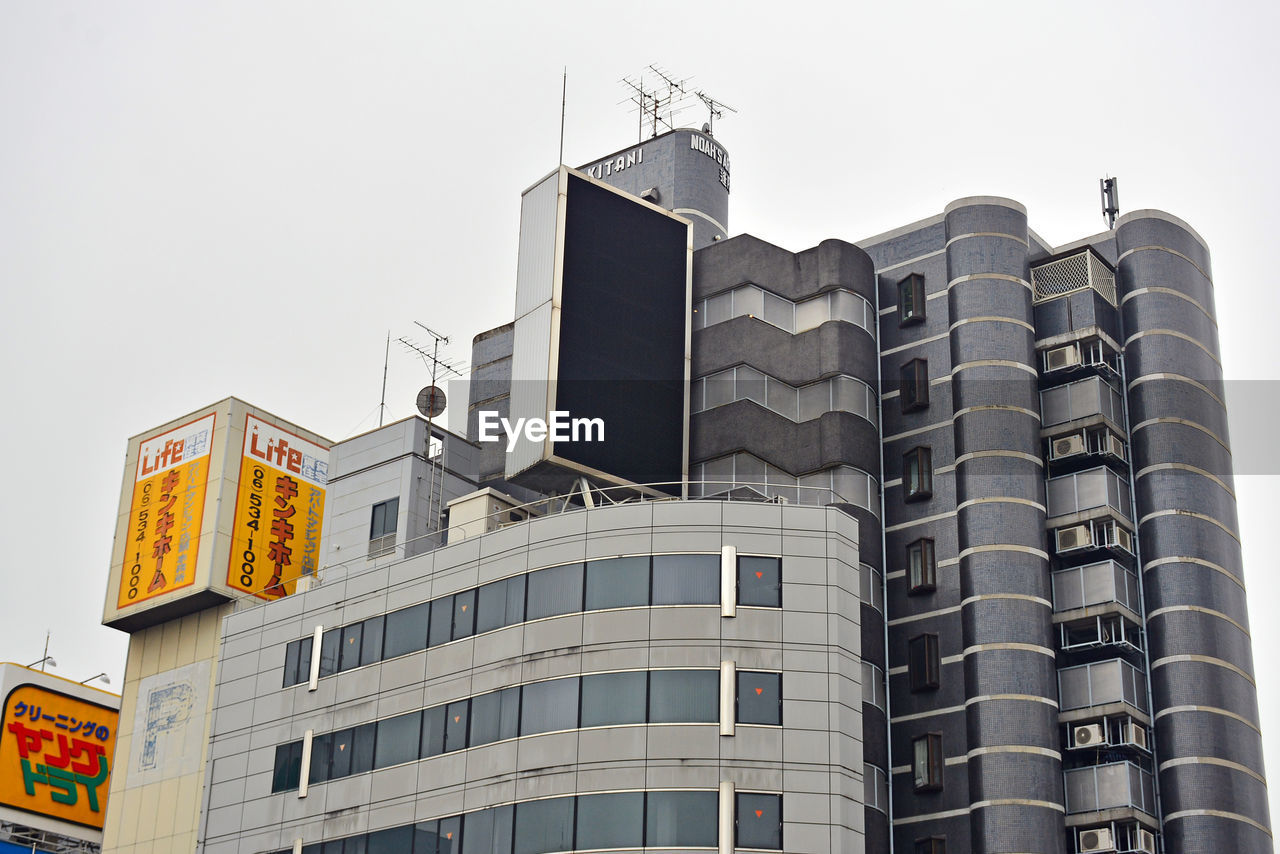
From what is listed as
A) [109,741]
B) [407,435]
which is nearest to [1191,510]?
[407,435]

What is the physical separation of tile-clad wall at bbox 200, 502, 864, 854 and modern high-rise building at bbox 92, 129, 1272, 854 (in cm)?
15

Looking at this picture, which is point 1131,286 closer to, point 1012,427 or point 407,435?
point 1012,427

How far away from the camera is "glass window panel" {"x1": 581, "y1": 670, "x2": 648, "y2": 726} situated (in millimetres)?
71125

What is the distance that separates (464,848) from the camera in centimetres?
7250

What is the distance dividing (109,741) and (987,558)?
193 ft

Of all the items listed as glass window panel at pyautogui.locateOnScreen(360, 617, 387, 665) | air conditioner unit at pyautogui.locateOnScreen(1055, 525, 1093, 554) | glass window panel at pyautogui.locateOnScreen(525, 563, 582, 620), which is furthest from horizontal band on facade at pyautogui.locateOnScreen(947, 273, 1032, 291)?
glass window panel at pyautogui.locateOnScreen(360, 617, 387, 665)

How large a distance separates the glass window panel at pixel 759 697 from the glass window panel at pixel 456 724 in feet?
39.6

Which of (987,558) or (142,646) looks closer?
(987,558)

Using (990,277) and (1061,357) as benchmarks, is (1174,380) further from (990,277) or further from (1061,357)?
(990,277)

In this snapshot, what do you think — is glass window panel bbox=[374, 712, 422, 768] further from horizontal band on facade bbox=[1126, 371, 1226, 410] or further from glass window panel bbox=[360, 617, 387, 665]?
horizontal band on facade bbox=[1126, 371, 1226, 410]

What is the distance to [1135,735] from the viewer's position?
77750mm

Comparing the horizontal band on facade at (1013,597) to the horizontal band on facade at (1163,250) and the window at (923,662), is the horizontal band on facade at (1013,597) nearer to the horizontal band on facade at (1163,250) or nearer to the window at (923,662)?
the window at (923,662)

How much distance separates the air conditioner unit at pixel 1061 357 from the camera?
86.5 metres

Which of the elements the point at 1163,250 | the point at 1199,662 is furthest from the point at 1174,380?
the point at 1199,662
